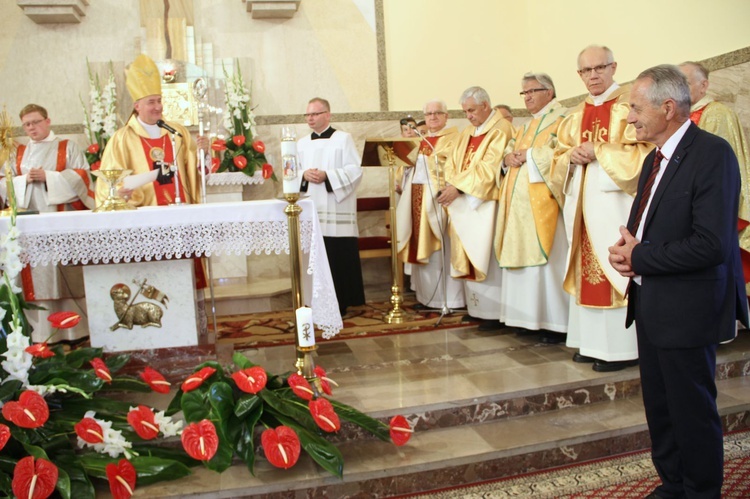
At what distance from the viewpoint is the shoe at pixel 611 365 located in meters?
3.82

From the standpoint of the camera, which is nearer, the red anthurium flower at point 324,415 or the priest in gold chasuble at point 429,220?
the red anthurium flower at point 324,415

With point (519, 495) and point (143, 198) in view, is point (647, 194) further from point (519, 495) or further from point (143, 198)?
point (143, 198)

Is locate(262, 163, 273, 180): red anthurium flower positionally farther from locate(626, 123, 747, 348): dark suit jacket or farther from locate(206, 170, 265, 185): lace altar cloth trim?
locate(626, 123, 747, 348): dark suit jacket

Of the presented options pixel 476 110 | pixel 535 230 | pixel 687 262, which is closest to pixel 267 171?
pixel 476 110

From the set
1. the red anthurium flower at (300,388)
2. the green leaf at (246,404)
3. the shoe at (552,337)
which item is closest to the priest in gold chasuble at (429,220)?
the shoe at (552,337)

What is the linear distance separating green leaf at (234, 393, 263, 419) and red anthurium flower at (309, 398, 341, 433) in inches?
11.3

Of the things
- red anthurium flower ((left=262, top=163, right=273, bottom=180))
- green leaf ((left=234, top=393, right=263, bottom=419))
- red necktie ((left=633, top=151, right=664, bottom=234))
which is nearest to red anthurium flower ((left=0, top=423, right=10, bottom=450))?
green leaf ((left=234, top=393, right=263, bottom=419))

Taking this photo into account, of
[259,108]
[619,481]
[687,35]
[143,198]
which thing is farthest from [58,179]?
[687,35]

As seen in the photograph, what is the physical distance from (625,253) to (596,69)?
195 centimetres

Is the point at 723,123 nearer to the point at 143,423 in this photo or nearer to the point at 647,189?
the point at 647,189

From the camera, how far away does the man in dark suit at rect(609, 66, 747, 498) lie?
7.17ft

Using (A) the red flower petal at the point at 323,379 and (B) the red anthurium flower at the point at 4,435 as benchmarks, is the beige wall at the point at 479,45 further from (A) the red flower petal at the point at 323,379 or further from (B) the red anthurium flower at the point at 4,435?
(B) the red anthurium flower at the point at 4,435

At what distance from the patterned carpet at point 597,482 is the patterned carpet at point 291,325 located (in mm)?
2129

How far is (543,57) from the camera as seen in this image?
760 cm
